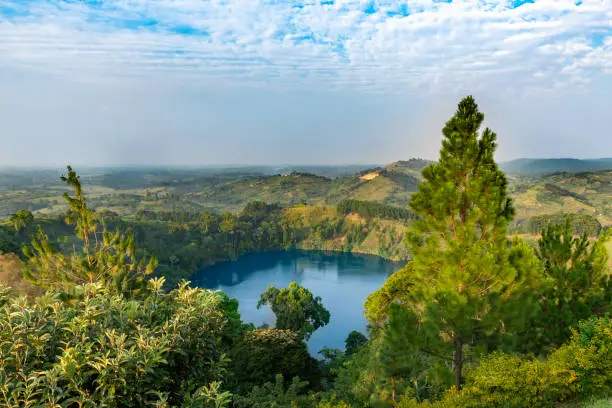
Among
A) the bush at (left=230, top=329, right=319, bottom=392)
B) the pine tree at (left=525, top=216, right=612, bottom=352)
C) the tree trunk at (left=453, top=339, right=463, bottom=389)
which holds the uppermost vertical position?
the pine tree at (left=525, top=216, right=612, bottom=352)

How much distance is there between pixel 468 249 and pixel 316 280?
79.6 m

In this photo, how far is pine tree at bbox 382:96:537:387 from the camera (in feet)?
36.9

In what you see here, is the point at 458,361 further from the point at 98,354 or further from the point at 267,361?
the point at 267,361

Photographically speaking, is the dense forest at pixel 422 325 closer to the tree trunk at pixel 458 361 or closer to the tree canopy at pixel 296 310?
the tree trunk at pixel 458 361

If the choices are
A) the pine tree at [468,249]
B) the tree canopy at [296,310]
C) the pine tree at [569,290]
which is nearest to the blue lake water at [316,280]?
the tree canopy at [296,310]

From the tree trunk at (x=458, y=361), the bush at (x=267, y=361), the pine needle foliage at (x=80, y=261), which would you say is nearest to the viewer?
the tree trunk at (x=458, y=361)

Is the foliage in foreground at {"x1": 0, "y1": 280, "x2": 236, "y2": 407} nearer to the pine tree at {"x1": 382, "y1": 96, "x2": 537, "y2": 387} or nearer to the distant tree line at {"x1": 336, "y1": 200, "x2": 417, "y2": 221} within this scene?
the pine tree at {"x1": 382, "y1": 96, "x2": 537, "y2": 387}

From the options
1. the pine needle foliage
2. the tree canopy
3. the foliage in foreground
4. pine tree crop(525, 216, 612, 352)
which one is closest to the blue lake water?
the tree canopy

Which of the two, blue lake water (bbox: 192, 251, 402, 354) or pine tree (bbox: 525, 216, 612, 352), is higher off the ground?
pine tree (bbox: 525, 216, 612, 352)

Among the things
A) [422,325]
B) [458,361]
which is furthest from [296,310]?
[422,325]

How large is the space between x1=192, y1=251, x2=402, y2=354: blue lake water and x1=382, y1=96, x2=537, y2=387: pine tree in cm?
3826

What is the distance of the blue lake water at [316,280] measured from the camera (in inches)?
2307

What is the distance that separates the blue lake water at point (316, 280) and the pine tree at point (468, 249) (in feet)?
126

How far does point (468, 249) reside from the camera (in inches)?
453
